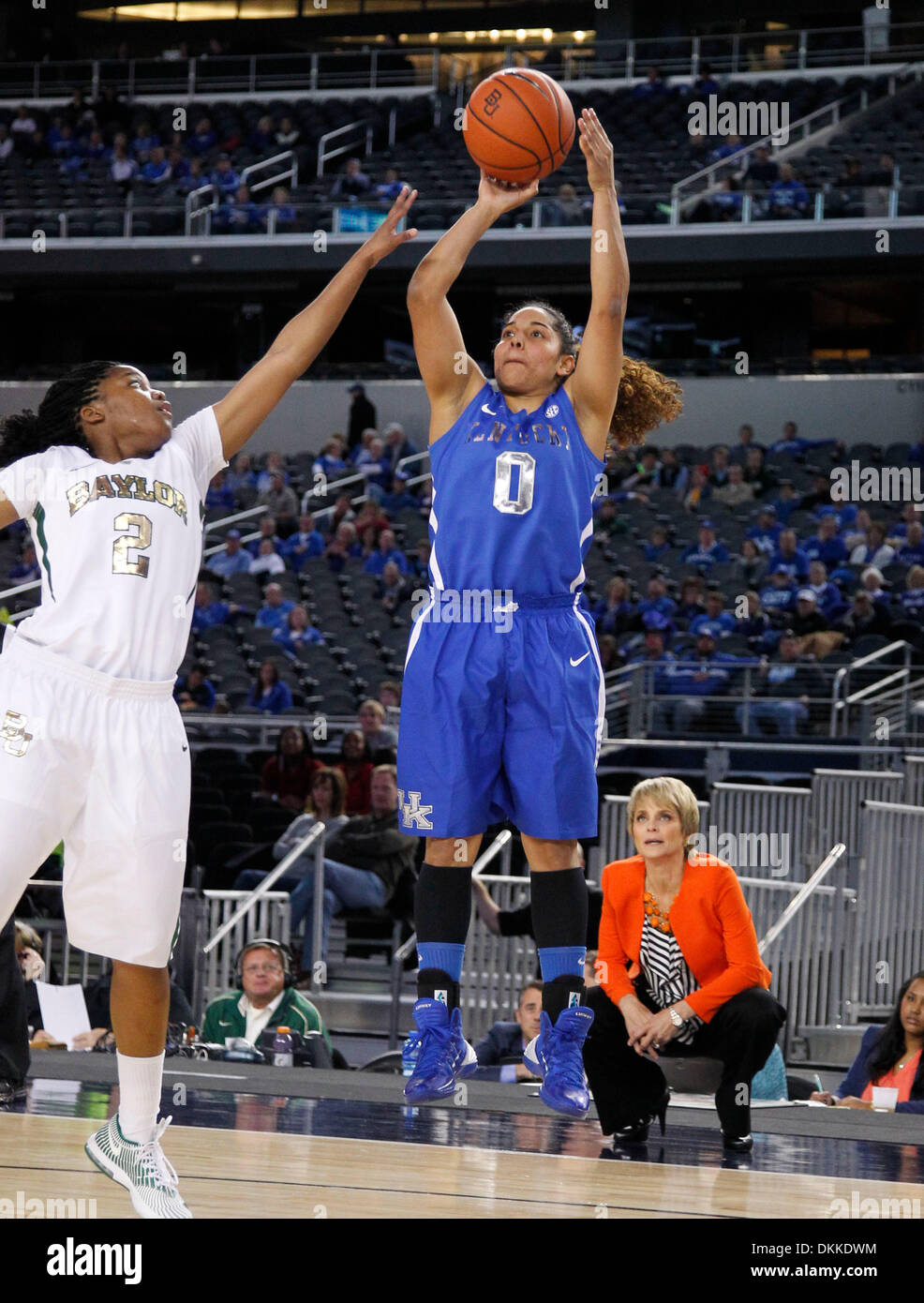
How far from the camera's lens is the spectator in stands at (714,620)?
42.2ft

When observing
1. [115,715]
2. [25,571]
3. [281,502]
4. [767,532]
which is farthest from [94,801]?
[281,502]

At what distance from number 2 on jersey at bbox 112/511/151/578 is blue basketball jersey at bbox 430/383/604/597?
3.14 feet

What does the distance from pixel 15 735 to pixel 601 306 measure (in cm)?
193

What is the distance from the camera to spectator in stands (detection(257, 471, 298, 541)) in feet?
55.8

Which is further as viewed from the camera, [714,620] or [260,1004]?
[714,620]

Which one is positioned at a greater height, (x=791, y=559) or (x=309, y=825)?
(x=791, y=559)

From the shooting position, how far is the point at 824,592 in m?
13.3

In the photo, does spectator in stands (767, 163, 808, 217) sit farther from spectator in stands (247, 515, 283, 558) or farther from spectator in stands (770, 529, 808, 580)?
spectator in stands (247, 515, 283, 558)

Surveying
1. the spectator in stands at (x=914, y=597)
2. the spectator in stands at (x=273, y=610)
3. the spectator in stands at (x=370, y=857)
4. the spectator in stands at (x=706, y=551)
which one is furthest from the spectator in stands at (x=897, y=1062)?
the spectator in stands at (x=273, y=610)

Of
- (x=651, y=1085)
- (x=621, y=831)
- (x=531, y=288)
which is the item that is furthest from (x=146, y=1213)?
(x=531, y=288)

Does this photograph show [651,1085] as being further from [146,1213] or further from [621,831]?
[621,831]

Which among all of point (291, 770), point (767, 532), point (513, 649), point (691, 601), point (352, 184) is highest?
point (352, 184)

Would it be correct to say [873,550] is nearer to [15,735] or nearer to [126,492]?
[126,492]

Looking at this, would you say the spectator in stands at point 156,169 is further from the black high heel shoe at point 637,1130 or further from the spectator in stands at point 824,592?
the black high heel shoe at point 637,1130
